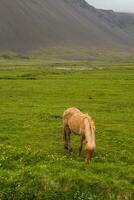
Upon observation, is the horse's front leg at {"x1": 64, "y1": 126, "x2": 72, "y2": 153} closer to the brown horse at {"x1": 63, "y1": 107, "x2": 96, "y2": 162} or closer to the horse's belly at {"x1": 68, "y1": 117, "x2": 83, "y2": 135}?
Answer: the brown horse at {"x1": 63, "y1": 107, "x2": 96, "y2": 162}

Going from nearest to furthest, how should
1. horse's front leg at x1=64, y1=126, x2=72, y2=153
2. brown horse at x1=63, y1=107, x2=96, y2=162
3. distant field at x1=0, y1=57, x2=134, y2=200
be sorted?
distant field at x1=0, y1=57, x2=134, y2=200
brown horse at x1=63, y1=107, x2=96, y2=162
horse's front leg at x1=64, y1=126, x2=72, y2=153

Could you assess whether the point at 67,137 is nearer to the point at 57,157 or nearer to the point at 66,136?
the point at 66,136

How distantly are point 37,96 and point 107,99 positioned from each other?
26.3 ft

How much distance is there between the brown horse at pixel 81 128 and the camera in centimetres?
1920

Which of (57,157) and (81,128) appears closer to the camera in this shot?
(57,157)

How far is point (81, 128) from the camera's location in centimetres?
2134

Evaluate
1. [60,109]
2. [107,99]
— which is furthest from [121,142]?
[107,99]

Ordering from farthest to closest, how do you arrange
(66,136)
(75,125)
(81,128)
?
(66,136) < (75,125) < (81,128)

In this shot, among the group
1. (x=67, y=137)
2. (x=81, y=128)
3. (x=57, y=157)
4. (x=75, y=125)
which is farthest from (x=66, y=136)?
(x=57, y=157)

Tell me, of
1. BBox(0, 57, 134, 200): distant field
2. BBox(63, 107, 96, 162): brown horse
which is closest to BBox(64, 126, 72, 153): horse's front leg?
BBox(63, 107, 96, 162): brown horse

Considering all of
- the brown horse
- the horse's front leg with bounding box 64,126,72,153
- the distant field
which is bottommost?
the distant field

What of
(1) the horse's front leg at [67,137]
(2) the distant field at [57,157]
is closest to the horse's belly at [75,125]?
(1) the horse's front leg at [67,137]

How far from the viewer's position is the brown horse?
63.0ft

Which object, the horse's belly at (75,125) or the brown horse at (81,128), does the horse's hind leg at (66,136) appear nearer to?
the brown horse at (81,128)
